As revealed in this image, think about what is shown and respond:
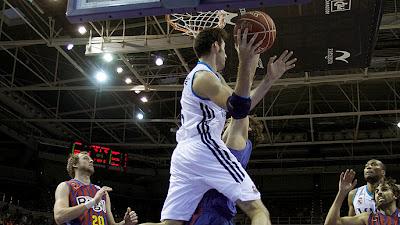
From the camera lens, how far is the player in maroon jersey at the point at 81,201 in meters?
5.37

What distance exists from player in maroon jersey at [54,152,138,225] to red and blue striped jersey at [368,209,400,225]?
2657 mm

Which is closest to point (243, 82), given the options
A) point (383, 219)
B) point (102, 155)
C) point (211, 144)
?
point (211, 144)

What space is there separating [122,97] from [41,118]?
175 inches

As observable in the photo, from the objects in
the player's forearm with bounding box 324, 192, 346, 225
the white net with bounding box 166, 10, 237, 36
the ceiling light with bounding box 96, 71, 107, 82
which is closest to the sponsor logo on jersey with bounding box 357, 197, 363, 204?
the player's forearm with bounding box 324, 192, 346, 225

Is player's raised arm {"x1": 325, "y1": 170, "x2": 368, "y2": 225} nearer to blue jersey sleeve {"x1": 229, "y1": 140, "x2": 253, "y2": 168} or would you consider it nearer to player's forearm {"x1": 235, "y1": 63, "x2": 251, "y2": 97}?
blue jersey sleeve {"x1": 229, "y1": 140, "x2": 253, "y2": 168}

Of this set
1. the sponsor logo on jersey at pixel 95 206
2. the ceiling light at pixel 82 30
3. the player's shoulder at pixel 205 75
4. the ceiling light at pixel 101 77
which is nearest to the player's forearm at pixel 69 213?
the sponsor logo on jersey at pixel 95 206

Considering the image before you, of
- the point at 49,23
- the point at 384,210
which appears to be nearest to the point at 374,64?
the point at 49,23

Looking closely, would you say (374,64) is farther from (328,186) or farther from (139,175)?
(139,175)

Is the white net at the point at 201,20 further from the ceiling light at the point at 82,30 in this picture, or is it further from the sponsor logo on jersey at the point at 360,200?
the ceiling light at the point at 82,30

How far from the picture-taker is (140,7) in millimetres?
4965

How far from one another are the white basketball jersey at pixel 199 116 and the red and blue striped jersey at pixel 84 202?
102 inches

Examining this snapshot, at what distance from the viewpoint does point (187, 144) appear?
354cm

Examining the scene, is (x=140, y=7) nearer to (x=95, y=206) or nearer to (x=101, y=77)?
(x=95, y=206)

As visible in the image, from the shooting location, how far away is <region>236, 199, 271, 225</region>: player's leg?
10.3 feet
